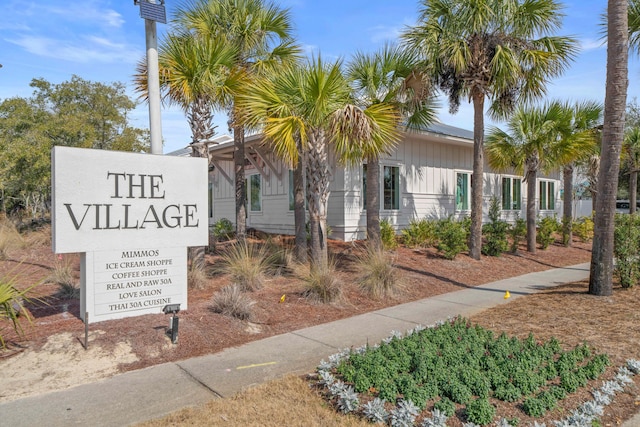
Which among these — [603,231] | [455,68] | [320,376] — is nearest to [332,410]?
[320,376]

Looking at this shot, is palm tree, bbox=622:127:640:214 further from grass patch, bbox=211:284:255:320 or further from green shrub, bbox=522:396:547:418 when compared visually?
green shrub, bbox=522:396:547:418

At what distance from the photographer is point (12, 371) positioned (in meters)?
4.97

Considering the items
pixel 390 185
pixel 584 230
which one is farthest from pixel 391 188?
pixel 584 230

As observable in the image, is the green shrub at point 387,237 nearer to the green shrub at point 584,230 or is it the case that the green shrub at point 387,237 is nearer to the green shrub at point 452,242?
the green shrub at point 452,242

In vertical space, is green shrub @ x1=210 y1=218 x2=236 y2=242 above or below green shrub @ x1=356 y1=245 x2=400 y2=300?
above

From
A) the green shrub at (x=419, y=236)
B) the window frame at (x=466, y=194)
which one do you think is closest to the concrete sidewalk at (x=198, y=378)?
the green shrub at (x=419, y=236)

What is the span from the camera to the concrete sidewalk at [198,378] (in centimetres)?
407

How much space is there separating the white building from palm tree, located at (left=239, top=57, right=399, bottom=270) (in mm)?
4357

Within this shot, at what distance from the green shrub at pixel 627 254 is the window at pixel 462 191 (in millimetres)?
9354

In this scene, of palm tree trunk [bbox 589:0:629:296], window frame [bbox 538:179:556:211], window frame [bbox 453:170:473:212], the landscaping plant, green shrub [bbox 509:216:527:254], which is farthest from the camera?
window frame [bbox 538:179:556:211]

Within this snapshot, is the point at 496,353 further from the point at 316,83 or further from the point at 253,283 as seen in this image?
the point at 316,83

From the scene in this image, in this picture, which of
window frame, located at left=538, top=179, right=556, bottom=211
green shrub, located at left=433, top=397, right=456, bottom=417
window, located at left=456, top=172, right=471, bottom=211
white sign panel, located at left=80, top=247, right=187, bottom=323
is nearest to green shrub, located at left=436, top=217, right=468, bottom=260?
window, located at left=456, top=172, right=471, bottom=211

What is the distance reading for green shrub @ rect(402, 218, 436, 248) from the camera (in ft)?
46.6

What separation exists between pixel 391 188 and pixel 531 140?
472cm
